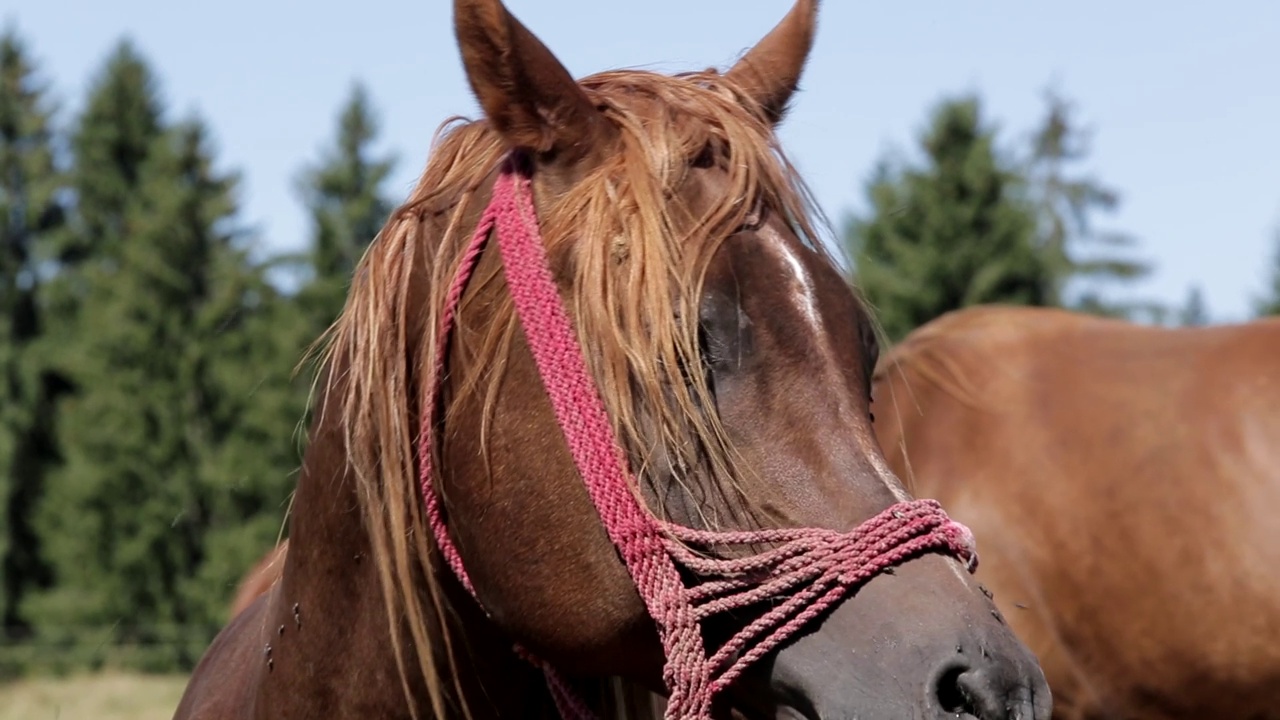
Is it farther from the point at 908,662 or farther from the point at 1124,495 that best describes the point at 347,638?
the point at 1124,495

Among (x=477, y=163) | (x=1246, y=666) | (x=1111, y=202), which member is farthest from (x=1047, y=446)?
(x=1111, y=202)

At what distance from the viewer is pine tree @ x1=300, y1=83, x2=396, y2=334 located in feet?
74.5

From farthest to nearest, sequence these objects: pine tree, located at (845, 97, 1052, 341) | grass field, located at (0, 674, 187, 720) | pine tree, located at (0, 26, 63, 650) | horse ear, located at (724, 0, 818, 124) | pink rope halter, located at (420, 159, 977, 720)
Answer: pine tree, located at (0, 26, 63, 650) < pine tree, located at (845, 97, 1052, 341) < grass field, located at (0, 674, 187, 720) < horse ear, located at (724, 0, 818, 124) < pink rope halter, located at (420, 159, 977, 720)

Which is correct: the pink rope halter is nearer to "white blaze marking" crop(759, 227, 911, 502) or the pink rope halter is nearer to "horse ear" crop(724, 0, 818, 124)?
"white blaze marking" crop(759, 227, 911, 502)

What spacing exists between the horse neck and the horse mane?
0.04 m

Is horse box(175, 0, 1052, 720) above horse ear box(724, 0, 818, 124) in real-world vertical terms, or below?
below

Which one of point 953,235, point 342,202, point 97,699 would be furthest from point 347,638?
point 342,202

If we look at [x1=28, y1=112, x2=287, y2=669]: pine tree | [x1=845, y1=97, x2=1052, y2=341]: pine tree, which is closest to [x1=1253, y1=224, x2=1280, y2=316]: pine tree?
[x1=845, y1=97, x2=1052, y2=341]: pine tree

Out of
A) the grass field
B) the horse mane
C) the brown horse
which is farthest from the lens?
the grass field

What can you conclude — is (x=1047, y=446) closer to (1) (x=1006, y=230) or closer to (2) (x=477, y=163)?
(2) (x=477, y=163)

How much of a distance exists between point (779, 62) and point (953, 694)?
1.16 metres

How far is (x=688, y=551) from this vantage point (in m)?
1.67

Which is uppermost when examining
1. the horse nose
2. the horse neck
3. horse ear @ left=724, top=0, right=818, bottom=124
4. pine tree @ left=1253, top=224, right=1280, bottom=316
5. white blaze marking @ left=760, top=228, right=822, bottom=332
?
horse ear @ left=724, top=0, right=818, bottom=124

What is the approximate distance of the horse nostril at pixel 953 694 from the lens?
4.84 feet
